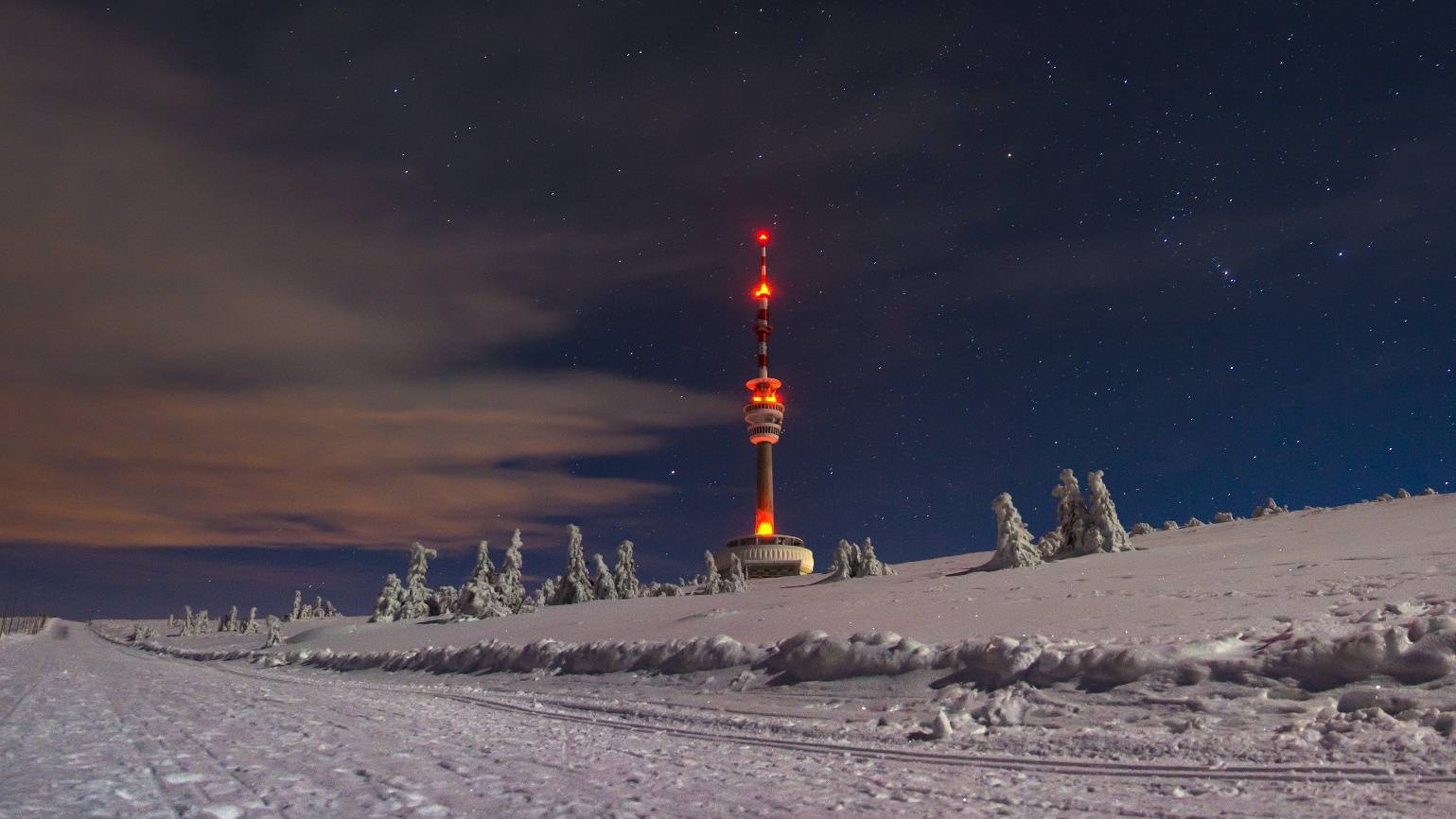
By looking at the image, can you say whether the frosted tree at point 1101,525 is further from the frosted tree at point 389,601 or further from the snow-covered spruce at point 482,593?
the frosted tree at point 389,601

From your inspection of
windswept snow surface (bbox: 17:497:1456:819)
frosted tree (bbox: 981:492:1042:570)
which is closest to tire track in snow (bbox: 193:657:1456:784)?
windswept snow surface (bbox: 17:497:1456:819)

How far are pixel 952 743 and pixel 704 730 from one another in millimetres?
3175

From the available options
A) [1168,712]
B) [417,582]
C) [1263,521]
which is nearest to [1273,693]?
[1168,712]

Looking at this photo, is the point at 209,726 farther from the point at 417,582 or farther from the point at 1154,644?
the point at 417,582

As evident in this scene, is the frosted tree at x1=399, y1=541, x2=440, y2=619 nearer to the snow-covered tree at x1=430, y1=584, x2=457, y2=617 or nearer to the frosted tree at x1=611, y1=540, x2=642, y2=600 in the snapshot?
the snow-covered tree at x1=430, y1=584, x2=457, y2=617

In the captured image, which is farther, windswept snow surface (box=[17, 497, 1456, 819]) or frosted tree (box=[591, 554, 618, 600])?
frosted tree (box=[591, 554, 618, 600])

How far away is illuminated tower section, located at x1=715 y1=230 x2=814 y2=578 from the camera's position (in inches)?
4840

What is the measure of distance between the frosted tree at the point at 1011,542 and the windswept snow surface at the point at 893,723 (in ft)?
44.8

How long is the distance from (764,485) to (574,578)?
300 ft

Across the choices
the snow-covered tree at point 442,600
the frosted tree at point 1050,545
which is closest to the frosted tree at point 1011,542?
the frosted tree at point 1050,545

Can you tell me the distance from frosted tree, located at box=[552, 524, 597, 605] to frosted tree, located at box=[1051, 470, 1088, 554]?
31553mm

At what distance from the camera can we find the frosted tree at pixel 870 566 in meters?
44.8

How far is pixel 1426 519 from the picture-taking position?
2144 centimetres

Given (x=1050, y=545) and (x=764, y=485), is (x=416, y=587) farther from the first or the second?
(x=764, y=485)
